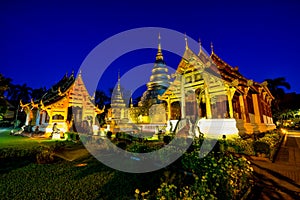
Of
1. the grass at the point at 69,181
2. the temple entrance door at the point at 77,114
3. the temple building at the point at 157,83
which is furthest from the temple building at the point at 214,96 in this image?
the temple building at the point at 157,83

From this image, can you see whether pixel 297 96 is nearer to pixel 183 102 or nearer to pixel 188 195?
pixel 183 102

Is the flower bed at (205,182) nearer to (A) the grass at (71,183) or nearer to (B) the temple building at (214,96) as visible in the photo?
(A) the grass at (71,183)

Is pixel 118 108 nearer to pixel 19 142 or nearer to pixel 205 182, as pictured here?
pixel 19 142

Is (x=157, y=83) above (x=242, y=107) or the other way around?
above

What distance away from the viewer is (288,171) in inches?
215

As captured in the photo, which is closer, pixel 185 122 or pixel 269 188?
pixel 269 188

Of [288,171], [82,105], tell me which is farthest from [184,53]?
[82,105]

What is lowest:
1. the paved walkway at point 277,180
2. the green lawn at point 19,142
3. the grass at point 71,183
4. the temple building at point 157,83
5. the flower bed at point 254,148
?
the grass at point 71,183

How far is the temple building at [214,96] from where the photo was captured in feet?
36.7

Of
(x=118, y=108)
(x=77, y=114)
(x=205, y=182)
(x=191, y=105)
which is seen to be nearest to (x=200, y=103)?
(x=191, y=105)

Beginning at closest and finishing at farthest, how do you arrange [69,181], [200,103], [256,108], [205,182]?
[205,182] → [69,181] → [200,103] → [256,108]

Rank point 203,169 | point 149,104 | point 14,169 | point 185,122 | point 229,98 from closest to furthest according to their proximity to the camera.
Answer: point 203,169, point 14,169, point 229,98, point 185,122, point 149,104

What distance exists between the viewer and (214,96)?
1252 cm

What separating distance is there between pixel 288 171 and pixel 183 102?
9271 mm
